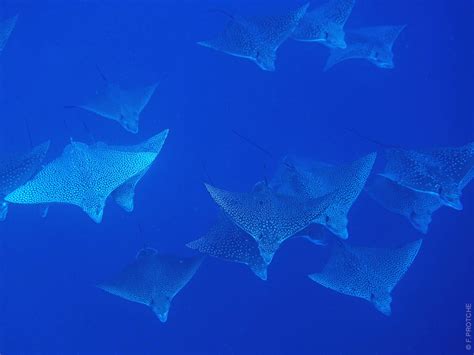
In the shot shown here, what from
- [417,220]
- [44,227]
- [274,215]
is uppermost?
[274,215]

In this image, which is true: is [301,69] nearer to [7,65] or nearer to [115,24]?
[115,24]

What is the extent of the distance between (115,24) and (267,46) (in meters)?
3.31

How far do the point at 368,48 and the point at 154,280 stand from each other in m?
4.68

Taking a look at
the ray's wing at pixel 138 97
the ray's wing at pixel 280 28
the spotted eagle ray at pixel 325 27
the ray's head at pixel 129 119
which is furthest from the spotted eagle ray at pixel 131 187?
the spotted eagle ray at pixel 325 27

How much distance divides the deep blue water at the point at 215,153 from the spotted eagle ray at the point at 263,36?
112 centimetres

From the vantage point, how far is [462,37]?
24.7 ft

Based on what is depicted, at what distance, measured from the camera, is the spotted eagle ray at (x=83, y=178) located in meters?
4.43

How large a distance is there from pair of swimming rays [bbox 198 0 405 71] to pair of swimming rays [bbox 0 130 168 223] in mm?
2307

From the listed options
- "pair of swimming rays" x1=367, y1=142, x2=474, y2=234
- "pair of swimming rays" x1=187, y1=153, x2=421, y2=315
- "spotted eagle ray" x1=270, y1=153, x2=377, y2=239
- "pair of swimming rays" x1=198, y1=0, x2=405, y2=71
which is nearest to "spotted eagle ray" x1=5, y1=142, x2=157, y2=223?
"pair of swimming rays" x1=187, y1=153, x2=421, y2=315

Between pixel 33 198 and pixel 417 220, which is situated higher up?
pixel 33 198

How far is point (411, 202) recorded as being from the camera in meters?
5.36

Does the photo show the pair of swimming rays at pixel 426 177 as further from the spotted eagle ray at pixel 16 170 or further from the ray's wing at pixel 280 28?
the spotted eagle ray at pixel 16 170

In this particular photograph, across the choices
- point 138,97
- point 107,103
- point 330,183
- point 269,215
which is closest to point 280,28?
point 138,97

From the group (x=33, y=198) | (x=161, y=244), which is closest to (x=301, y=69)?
(x=161, y=244)
